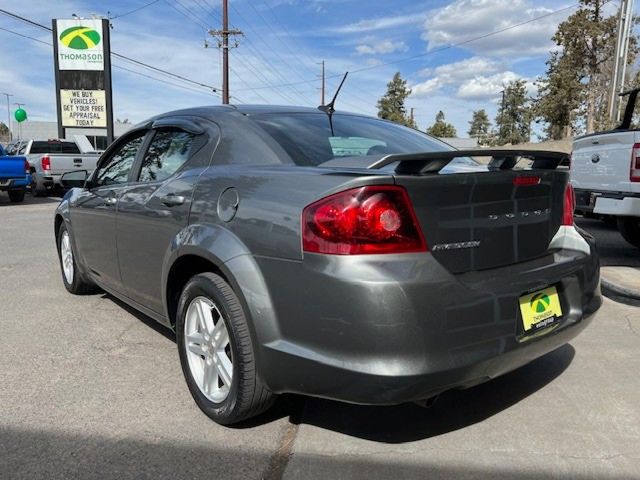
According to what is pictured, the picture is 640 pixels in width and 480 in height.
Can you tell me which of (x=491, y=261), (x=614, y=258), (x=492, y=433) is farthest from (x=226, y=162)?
(x=614, y=258)

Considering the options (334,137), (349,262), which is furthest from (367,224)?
(334,137)

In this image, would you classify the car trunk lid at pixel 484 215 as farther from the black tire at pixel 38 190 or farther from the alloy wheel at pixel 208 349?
the black tire at pixel 38 190

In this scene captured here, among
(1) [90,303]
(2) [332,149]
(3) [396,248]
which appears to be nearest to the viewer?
(3) [396,248]

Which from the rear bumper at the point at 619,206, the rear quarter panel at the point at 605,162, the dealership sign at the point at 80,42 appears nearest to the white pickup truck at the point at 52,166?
the dealership sign at the point at 80,42

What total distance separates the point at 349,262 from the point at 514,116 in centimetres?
8971

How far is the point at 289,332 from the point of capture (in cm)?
246

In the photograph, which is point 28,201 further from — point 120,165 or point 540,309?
point 540,309

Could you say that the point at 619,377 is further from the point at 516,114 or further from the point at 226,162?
the point at 516,114

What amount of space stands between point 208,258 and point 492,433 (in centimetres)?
165

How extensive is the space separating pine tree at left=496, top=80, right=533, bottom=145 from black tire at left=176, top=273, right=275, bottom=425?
8516 centimetres

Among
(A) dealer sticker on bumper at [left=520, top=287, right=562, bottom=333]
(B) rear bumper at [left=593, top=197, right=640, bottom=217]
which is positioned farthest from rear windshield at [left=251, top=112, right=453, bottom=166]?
(B) rear bumper at [left=593, top=197, right=640, bottom=217]

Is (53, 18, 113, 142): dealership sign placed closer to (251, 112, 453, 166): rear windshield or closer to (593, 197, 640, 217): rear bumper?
(593, 197, 640, 217): rear bumper

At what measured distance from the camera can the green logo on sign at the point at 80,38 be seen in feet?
77.0

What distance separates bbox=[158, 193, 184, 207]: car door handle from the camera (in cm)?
321
